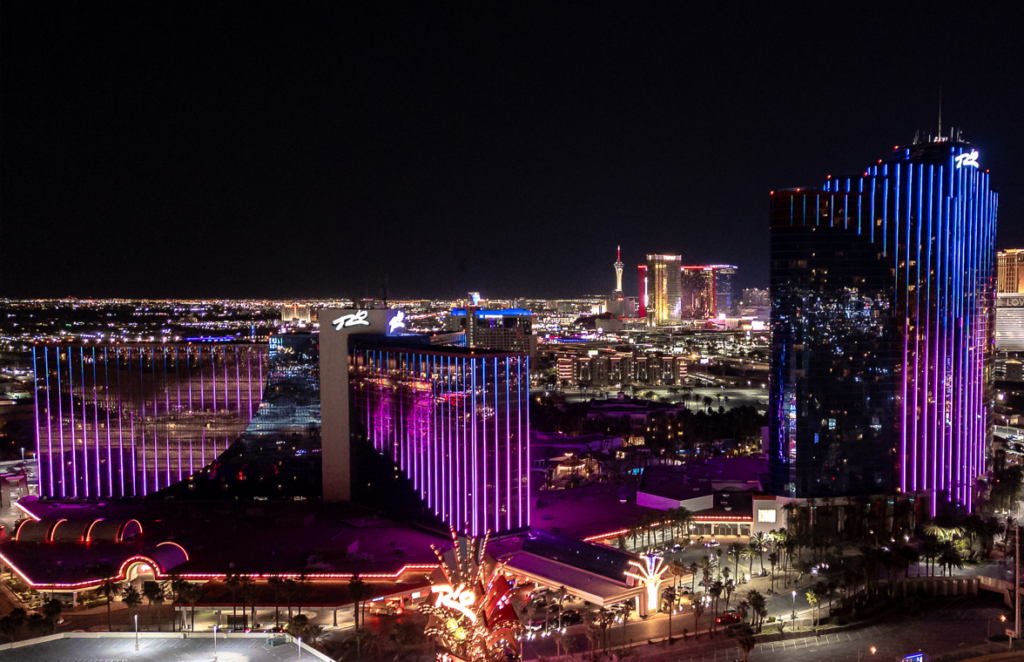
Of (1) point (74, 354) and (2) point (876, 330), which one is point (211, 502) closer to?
(1) point (74, 354)

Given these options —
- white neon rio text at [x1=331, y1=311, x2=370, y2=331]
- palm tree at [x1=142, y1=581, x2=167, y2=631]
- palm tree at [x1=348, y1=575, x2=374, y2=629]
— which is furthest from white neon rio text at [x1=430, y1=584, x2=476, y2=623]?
white neon rio text at [x1=331, y1=311, x2=370, y2=331]

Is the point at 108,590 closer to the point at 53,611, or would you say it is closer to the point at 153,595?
the point at 153,595

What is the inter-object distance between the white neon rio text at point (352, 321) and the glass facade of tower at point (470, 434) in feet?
27.0

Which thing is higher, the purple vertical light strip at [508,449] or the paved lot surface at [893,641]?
the purple vertical light strip at [508,449]

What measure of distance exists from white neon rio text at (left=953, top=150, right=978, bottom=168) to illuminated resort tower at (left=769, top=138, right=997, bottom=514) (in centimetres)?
9

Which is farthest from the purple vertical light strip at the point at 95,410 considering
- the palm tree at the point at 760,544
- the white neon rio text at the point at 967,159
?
the white neon rio text at the point at 967,159

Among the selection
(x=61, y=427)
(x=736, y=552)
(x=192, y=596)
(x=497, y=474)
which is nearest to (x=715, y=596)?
(x=736, y=552)

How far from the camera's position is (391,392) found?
54.9 m

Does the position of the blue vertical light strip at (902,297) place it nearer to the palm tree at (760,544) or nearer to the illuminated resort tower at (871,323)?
the illuminated resort tower at (871,323)

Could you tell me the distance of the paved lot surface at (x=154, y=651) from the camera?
27906 mm

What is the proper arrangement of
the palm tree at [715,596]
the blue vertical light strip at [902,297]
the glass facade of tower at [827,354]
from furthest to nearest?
the blue vertical light strip at [902,297]
the glass facade of tower at [827,354]
the palm tree at [715,596]

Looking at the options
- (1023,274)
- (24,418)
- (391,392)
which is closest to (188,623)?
(391,392)

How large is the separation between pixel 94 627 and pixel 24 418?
63049mm

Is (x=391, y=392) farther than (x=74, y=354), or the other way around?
(x=74, y=354)
